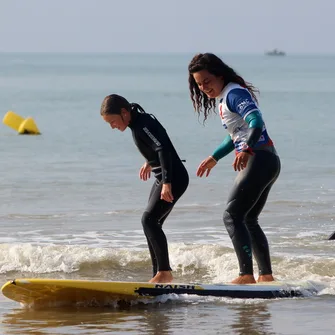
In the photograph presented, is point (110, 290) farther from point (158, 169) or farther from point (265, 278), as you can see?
point (265, 278)

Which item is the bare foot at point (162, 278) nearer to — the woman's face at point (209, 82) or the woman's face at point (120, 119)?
the woman's face at point (120, 119)

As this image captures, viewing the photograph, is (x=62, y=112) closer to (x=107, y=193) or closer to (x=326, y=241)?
(x=107, y=193)

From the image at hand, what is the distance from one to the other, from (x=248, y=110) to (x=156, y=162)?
884mm

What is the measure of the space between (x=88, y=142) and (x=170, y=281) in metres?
20.1

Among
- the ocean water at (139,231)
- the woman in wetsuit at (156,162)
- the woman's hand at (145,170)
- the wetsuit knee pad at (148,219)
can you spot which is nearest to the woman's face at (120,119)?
the woman in wetsuit at (156,162)

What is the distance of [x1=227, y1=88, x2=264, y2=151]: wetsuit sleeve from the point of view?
7.78 metres

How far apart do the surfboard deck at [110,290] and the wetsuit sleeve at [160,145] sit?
84 cm

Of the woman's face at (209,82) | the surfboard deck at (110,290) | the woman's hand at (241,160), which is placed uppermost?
the woman's face at (209,82)

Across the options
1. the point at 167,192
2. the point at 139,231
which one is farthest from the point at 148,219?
the point at 139,231

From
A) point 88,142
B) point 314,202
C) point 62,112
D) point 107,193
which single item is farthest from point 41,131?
point 314,202

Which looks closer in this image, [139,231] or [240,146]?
[240,146]

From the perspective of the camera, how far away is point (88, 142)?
28.4 meters

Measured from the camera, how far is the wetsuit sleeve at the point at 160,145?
8.14 metres

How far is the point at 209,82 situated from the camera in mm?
8102
